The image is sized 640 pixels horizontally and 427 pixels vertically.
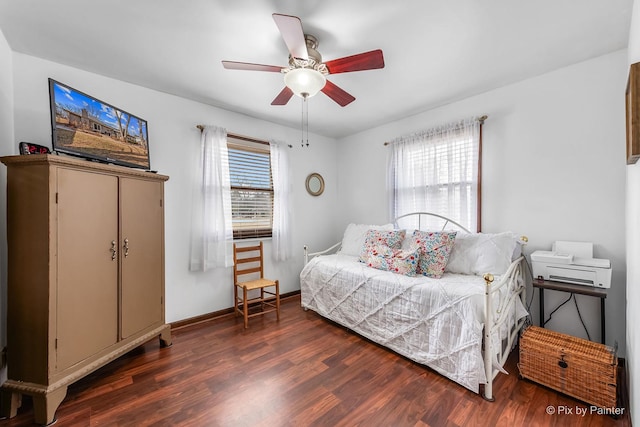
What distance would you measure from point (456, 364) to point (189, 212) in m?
2.87

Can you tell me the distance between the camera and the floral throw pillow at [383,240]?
9.41 feet

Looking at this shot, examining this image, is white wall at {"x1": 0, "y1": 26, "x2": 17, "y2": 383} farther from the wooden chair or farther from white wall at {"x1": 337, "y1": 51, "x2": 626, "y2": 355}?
white wall at {"x1": 337, "y1": 51, "x2": 626, "y2": 355}

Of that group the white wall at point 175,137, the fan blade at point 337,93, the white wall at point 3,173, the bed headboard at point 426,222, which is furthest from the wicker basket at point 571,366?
the white wall at point 3,173

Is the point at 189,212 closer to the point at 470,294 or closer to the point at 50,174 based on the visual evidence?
the point at 50,174

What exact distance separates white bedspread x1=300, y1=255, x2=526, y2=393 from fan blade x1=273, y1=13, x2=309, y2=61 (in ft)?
6.37

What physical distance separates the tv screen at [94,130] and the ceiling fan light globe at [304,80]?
1515 millimetres

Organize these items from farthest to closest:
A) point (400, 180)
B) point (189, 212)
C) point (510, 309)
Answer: point (400, 180) < point (189, 212) < point (510, 309)

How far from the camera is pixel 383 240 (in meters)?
2.94

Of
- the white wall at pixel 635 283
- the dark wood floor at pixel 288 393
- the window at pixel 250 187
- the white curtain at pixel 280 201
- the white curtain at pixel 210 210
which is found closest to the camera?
the white wall at pixel 635 283

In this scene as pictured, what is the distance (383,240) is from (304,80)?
1.87m

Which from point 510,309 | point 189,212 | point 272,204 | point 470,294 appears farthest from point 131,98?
point 510,309

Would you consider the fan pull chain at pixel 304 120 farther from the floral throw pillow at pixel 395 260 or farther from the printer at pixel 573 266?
the printer at pixel 573 266

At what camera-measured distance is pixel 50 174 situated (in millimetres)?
1600

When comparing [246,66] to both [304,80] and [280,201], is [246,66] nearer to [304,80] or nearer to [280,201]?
[304,80]
